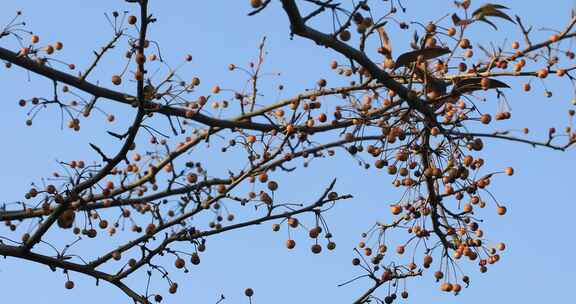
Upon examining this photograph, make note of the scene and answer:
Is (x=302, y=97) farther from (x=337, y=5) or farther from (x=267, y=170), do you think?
(x=337, y=5)

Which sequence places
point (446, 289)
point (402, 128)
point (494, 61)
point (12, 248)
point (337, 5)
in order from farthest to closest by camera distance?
point (446, 289) < point (12, 248) < point (402, 128) < point (494, 61) < point (337, 5)

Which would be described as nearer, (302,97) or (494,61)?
(494,61)

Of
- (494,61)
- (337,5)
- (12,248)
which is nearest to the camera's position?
(337,5)

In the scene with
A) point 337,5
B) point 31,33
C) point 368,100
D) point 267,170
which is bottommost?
point 337,5

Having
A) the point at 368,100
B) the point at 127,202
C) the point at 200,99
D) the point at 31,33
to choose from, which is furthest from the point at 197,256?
the point at 31,33

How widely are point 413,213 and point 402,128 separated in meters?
0.87

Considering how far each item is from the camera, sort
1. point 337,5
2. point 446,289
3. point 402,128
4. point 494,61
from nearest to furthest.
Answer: point 337,5, point 494,61, point 402,128, point 446,289

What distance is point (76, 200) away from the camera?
5945mm

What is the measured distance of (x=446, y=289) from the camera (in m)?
6.77

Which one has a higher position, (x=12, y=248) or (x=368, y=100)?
(x=368, y=100)

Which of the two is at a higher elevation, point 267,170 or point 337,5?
point 267,170

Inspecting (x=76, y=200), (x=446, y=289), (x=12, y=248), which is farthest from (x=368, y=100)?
(x=12, y=248)

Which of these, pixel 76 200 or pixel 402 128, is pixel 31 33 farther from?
pixel 402 128

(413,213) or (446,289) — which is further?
(446,289)
